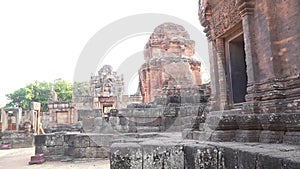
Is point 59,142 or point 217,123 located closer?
point 217,123

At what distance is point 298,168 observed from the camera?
5.75 ft

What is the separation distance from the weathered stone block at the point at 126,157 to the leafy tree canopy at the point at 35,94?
4131cm

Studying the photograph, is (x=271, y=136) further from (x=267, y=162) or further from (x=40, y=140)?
(x=40, y=140)

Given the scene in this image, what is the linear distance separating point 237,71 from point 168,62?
9.56 metres

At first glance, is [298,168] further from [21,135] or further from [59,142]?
[21,135]

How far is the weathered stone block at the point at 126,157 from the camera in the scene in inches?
131

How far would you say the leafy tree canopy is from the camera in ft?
137

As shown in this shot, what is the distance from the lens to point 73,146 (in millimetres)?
8070

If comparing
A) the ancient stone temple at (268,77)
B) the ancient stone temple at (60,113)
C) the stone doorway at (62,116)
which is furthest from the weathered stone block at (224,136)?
the stone doorway at (62,116)

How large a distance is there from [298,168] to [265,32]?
9.58 feet

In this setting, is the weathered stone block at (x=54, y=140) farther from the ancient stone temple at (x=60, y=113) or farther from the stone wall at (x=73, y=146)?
the ancient stone temple at (x=60, y=113)

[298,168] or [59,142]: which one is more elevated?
[298,168]

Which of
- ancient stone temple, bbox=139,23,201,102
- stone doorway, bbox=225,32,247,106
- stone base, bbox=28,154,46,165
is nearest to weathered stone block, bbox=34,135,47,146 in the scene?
stone base, bbox=28,154,46,165

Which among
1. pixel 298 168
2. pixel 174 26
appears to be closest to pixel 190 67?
pixel 174 26
